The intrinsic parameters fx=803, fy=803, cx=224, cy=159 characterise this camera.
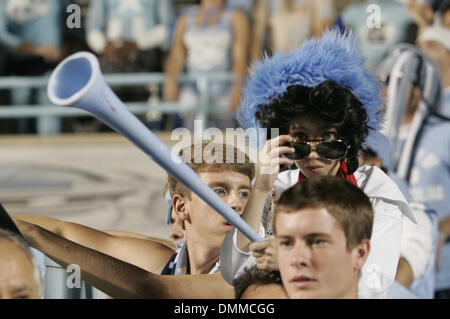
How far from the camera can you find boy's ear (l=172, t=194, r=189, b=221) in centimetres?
140

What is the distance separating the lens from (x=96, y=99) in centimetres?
102

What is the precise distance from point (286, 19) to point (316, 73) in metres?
1.38

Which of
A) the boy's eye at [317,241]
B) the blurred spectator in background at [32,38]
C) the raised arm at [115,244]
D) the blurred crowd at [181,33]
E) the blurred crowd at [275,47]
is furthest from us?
the blurred spectator in background at [32,38]

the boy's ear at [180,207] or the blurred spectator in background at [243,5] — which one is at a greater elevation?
the blurred spectator in background at [243,5]

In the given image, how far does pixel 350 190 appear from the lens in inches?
48.1

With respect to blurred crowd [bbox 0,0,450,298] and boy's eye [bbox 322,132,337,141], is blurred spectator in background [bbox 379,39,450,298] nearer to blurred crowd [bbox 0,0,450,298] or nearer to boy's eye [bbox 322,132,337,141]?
blurred crowd [bbox 0,0,450,298]

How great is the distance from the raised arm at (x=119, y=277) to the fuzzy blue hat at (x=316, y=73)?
28 cm

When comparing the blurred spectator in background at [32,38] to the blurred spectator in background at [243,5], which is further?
Result: the blurred spectator in background at [32,38]

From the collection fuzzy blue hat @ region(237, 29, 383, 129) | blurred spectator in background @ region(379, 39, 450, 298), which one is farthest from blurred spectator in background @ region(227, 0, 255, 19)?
fuzzy blue hat @ region(237, 29, 383, 129)

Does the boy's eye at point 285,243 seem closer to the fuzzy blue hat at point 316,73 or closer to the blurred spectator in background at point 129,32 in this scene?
the fuzzy blue hat at point 316,73

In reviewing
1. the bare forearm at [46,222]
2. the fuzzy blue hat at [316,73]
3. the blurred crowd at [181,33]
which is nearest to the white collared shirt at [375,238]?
the fuzzy blue hat at [316,73]

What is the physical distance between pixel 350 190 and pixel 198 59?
65.3 inches

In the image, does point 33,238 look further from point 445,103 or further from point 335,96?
point 445,103

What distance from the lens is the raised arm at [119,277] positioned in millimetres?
1307
